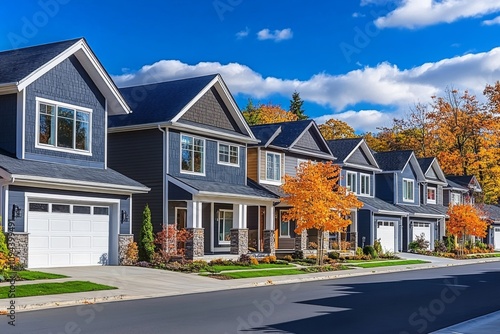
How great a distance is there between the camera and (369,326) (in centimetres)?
1483

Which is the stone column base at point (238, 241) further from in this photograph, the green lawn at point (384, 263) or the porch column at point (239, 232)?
the green lawn at point (384, 263)

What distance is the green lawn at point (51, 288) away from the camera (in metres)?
19.3

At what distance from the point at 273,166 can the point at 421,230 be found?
22.4 meters

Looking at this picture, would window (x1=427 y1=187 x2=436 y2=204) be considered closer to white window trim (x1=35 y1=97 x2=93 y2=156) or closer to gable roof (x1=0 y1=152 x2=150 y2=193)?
gable roof (x1=0 y1=152 x2=150 y2=193)

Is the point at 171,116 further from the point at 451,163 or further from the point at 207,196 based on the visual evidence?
the point at 451,163

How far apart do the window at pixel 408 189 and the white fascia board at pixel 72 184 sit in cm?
3305

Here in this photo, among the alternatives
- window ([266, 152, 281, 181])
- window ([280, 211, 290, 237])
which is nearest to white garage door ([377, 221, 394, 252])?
window ([280, 211, 290, 237])

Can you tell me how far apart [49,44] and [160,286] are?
39.2 feet

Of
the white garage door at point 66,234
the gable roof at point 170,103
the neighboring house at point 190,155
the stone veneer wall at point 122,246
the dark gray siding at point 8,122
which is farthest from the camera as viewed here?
the gable roof at point 170,103

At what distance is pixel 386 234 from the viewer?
178 ft

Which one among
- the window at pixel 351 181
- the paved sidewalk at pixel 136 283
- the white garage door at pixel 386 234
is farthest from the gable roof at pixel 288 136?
the paved sidewalk at pixel 136 283

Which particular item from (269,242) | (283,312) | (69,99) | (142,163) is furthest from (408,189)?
(283,312)

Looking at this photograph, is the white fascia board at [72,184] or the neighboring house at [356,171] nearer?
the white fascia board at [72,184]

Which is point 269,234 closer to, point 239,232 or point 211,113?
point 239,232
